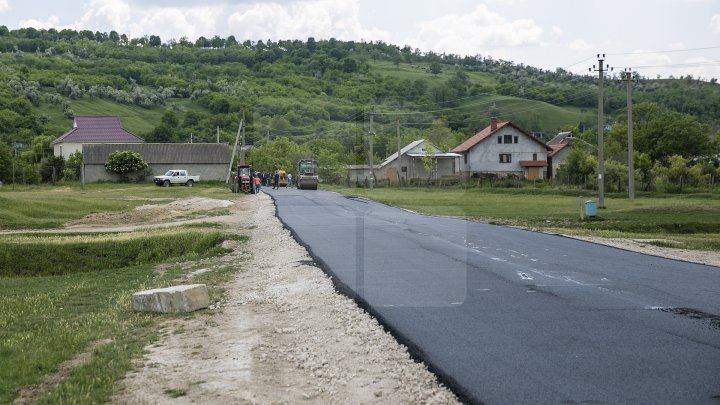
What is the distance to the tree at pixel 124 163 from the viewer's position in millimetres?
92188

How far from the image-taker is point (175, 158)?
96.8m

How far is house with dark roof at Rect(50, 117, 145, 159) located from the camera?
118125 mm

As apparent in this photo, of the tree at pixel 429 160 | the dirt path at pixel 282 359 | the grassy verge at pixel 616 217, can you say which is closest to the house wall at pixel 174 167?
the tree at pixel 429 160

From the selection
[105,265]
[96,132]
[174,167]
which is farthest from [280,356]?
[96,132]

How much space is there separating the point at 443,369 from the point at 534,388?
120 cm

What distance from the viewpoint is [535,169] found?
4013 inches

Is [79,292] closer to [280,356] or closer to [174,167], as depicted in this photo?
[280,356]

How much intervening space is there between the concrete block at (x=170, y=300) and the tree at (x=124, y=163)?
80382 mm

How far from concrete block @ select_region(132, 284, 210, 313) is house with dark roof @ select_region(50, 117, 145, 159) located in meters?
106

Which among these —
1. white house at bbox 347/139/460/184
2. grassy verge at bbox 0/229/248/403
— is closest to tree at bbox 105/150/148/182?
white house at bbox 347/139/460/184

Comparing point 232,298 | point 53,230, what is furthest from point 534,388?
point 53,230

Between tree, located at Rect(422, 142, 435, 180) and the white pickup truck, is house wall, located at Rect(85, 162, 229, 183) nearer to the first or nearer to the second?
the white pickup truck

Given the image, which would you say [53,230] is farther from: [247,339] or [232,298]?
[247,339]

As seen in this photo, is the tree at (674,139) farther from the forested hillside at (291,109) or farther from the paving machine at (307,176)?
the paving machine at (307,176)
